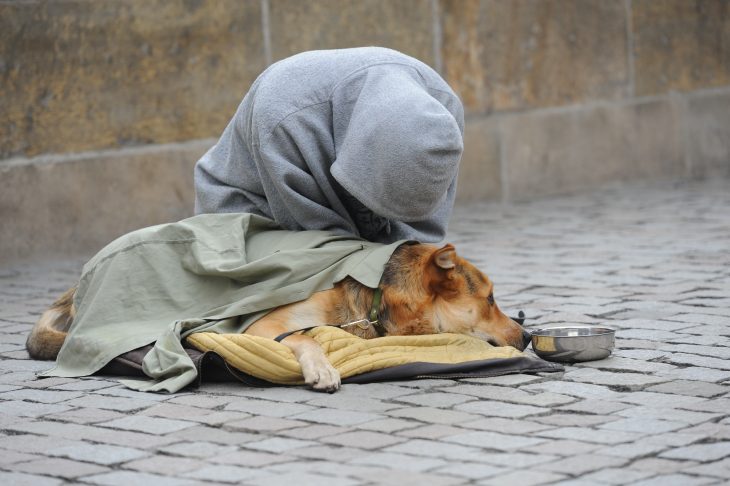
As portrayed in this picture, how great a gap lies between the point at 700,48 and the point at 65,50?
239 inches

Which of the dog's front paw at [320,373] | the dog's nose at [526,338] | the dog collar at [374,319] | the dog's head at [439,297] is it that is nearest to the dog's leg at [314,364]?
the dog's front paw at [320,373]

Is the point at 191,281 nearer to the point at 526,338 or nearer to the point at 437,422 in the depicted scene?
the point at 526,338

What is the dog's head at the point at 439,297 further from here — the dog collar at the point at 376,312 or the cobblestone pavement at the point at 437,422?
the cobblestone pavement at the point at 437,422

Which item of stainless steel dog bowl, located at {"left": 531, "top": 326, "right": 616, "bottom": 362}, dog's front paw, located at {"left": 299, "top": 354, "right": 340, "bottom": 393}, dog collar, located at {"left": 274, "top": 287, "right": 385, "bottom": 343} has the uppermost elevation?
dog collar, located at {"left": 274, "top": 287, "right": 385, "bottom": 343}

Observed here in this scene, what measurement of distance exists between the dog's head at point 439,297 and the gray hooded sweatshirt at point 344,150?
0.74 ft

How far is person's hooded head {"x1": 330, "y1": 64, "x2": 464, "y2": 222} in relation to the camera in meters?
4.61

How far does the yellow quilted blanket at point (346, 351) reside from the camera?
445 centimetres

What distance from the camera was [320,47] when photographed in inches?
362

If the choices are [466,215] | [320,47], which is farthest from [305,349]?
[466,215]

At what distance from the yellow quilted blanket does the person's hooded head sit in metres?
0.52

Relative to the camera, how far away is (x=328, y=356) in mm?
4547

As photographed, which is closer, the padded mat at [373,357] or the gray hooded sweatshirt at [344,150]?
the padded mat at [373,357]

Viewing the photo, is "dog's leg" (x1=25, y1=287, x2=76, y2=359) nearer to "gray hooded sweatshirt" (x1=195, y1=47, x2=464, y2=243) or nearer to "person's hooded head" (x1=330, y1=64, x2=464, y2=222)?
"gray hooded sweatshirt" (x1=195, y1=47, x2=464, y2=243)

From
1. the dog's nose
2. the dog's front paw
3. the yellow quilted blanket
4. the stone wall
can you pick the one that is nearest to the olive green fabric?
the yellow quilted blanket
